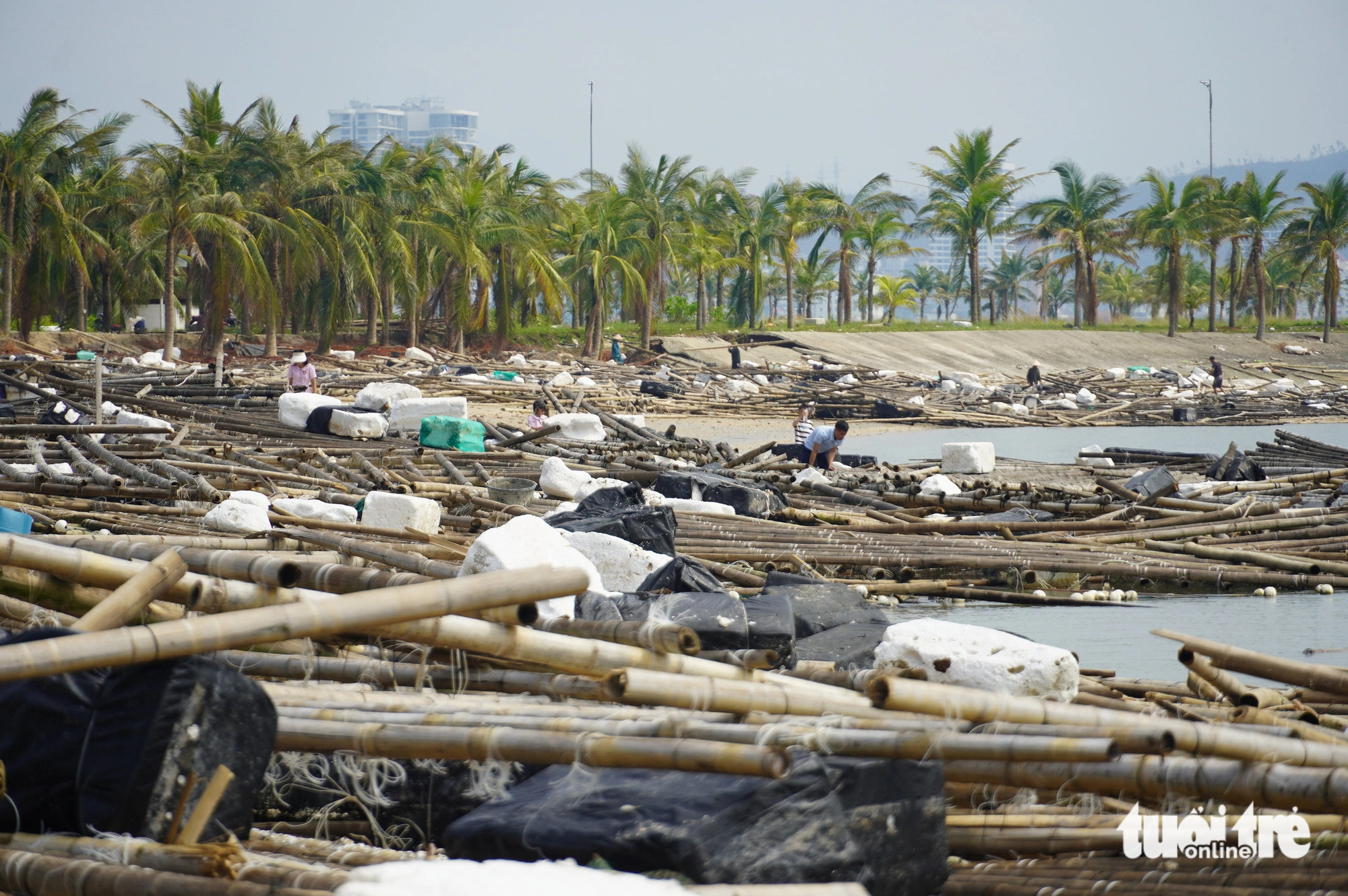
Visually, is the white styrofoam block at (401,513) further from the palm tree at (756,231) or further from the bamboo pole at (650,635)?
the palm tree at (756,231)

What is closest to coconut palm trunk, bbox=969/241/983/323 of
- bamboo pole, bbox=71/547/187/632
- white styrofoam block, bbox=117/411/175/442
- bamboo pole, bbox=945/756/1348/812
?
white styrofoam block, bbox=117/411/175/442

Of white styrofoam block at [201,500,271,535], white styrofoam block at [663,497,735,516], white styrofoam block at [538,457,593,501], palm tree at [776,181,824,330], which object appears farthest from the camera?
palm tree at [776,181,824,330]

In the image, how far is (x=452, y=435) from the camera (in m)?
13.4

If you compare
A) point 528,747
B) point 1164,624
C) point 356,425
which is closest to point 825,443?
point 356,425

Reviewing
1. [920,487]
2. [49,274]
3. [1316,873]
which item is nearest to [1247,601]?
[920,487]

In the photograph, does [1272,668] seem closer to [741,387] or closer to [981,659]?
[981,659]

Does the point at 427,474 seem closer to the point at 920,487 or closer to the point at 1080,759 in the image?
the point at 920,487

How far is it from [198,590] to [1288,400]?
3313 cm

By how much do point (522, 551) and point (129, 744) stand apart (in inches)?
93.6

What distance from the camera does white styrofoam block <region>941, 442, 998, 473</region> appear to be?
1568 cm

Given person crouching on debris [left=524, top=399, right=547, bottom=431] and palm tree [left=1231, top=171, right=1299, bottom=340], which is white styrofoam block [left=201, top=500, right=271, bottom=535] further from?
palm tree [left=1231, top=171, right=1299, bottom=340]

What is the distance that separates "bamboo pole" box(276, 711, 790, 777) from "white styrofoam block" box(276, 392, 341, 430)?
1261 centimetres

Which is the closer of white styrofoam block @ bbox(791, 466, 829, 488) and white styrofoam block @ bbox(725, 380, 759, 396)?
white styrofoam block @ bbox(791, 466, 829, 488)

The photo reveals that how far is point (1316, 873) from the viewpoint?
8.05 feet
